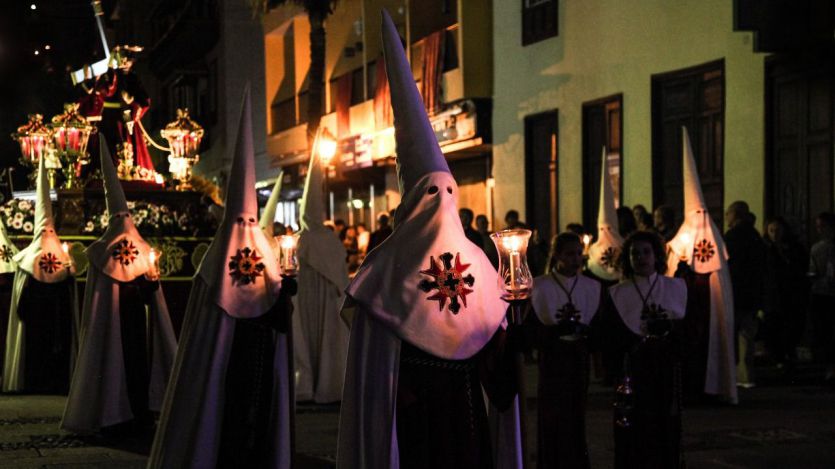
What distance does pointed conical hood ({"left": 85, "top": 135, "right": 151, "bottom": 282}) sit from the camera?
12398 mm

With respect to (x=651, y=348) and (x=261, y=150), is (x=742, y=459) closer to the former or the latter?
(x=651, y=348)

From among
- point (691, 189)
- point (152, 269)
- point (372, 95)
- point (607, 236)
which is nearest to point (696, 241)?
point (691, 189)

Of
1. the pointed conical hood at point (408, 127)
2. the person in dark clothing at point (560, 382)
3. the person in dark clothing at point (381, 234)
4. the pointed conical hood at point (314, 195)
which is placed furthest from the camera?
the person in dark clothing at point (381, 234)

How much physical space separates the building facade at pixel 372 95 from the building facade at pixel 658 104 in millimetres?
599

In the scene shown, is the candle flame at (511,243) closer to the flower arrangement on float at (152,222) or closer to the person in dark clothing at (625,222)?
the person in dark clothing at (625,222)

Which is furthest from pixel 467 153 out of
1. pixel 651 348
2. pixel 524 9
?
pixel 651 348

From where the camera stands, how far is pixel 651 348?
330 inches

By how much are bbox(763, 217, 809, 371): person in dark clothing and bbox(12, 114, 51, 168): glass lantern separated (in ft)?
29.7

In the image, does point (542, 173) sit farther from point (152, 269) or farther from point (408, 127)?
point (408, 127)

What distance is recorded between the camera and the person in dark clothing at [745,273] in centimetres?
1458

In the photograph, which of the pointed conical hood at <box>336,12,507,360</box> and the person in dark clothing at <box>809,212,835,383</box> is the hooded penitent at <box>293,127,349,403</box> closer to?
the person in dark clothing at <box>809,212,835,383</box>

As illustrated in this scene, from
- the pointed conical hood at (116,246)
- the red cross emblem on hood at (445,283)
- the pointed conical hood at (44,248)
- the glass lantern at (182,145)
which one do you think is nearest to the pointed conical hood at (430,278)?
the red cross emblem on hood at (445,283)

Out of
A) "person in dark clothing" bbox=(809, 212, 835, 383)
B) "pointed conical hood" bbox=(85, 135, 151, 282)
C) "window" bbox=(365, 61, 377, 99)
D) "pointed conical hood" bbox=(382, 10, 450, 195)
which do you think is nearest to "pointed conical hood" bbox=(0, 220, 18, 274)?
"pointed conical hood" bbox=(85, 135, 151, 282)

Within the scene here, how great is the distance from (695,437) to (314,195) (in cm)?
524
